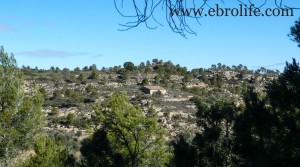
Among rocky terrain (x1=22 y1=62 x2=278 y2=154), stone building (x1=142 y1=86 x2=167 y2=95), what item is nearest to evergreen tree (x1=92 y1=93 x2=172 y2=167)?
rocky terrain (x1=22 y1=62 x2=278 y2=154)

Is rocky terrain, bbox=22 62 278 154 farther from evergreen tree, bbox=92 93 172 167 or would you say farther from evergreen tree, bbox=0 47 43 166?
evergreen tree, bbox=0 47 43 166

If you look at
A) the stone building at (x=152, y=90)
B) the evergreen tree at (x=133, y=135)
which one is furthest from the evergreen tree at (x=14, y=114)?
the stone building at (x=152, y=90)

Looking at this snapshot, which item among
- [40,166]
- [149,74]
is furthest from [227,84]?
[40,166]

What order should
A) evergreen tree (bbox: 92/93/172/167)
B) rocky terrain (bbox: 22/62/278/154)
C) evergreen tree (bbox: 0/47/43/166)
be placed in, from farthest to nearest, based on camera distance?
1. rocky terrain (bbox: 22/62/278/154)
2. evergreen tree (bbox: 92/93/172/167)
3. evergreen tree (bbox: 0/47/43/166)

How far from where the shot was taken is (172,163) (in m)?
25.7

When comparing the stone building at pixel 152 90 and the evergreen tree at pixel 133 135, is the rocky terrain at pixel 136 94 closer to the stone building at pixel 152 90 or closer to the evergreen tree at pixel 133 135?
the stone building at pixel 152 90

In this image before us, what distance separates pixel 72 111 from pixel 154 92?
1598cm

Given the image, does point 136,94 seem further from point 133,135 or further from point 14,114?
point 14,114

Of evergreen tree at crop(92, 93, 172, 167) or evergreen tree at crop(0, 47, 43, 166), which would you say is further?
evergreen tree at crop(92, 93, 172, 167)

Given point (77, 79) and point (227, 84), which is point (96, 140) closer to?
point (77, 79)

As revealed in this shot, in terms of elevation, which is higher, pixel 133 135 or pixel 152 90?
pixel 152 90

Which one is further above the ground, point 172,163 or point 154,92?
point 154,92

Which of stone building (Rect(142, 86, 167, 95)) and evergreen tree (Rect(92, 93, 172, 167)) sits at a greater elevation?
stone building (Rect(142, 86, 167, 95))

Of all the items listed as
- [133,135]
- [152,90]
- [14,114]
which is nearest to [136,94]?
[152,90]
